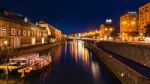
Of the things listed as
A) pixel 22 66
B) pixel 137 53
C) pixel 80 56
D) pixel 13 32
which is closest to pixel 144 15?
pixel 80 56

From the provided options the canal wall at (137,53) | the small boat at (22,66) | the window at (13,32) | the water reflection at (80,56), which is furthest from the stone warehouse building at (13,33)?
the canal wall at (137,53)

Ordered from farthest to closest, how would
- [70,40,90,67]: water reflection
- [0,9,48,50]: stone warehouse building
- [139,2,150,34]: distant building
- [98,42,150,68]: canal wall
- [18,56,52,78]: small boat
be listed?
[139,2,150,34]: distant building → [70,40,90,67]: water reflection → [0,9,48,50]: stone warehouse building → [98,42,150,68]: canal wall → [18,56,52,78]: small boat

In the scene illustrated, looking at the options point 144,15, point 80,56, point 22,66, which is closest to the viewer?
point 22,66

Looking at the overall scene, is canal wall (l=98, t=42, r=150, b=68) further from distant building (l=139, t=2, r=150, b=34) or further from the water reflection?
distant building (l=139, t=2, r=150, b=34)

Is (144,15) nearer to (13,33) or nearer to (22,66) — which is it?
(13,33)

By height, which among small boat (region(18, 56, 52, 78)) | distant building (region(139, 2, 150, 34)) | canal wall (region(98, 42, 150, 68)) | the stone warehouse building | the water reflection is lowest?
the water reflection

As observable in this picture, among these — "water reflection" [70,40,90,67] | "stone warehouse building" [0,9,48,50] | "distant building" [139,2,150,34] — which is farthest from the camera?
"distant building" [139,2,150,34]

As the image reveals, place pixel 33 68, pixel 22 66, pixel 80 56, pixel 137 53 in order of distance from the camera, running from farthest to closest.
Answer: pixel 80 56, pixel 137 53, pixel 33 68, pixel 22 66

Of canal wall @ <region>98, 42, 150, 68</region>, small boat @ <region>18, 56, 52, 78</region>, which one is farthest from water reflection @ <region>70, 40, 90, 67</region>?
small boat @ <region>18, 56, 52, 78</region>

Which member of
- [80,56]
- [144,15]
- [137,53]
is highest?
[144,15]

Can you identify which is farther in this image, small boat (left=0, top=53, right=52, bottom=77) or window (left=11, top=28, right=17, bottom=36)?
window (left=11, top=28, right=17, bottom=36)

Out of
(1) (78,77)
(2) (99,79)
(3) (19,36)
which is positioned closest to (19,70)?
(1) (78,77)

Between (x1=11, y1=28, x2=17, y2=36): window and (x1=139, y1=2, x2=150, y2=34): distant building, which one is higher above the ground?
(x1=139, y1=2, x2=150, y2=34): distant building

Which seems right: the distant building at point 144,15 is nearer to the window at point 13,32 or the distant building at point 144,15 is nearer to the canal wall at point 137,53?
the canal wall at point 137,53
